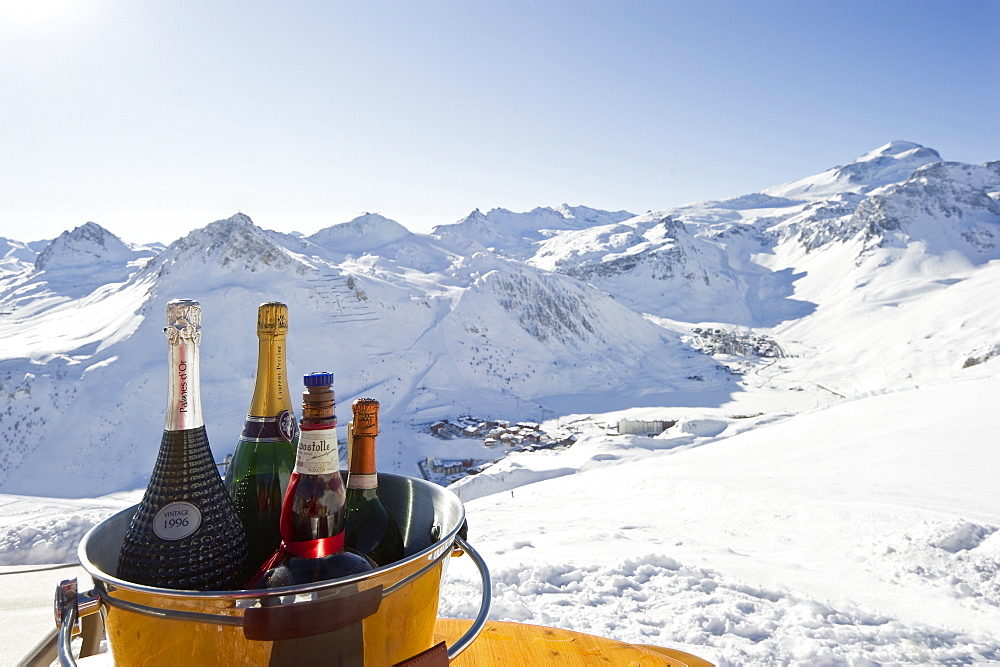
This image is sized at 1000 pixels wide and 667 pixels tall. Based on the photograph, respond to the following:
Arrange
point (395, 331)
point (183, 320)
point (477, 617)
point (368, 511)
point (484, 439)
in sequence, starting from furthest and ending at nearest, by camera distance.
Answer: point (395, 331), point (484, 439), point (368, 511), point (477, 617), point (183, 320)

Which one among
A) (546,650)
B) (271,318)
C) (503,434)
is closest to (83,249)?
(503,434)

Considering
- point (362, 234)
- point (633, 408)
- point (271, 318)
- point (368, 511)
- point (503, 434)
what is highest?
point (362, 234)

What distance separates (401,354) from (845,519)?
3495 centimetres

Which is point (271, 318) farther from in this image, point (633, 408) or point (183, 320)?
point (633, 408)

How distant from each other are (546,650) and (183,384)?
4.75ft

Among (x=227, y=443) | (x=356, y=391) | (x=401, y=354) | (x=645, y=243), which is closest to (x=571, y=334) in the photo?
(x=401, y=354)

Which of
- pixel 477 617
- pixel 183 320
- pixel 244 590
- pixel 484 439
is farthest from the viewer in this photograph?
pixel 484 439

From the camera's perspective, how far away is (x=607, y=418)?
33812 millimetres

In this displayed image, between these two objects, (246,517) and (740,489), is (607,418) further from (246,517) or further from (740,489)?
(246,517)

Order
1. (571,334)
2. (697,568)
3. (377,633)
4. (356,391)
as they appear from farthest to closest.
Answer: (571,334), (356,391), (697,568), (377,633)

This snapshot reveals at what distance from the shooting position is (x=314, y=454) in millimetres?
1258

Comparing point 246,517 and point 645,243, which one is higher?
point 645,243

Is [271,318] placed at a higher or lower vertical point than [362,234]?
lower

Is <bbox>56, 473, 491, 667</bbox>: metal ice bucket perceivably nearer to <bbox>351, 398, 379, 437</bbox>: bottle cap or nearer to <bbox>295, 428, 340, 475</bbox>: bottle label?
<bbox>295, 428, 340, 475</bbox>: bottle label
